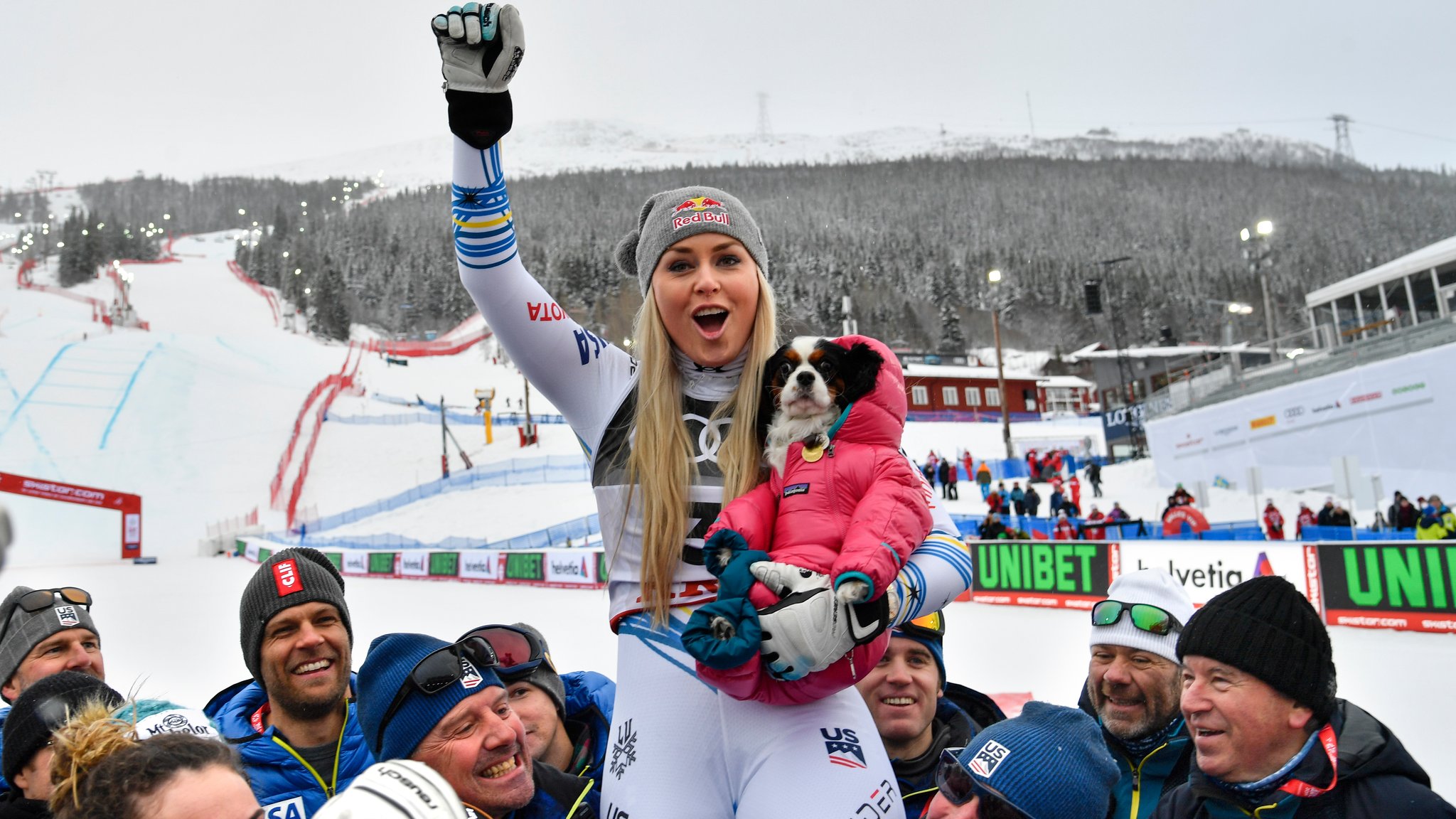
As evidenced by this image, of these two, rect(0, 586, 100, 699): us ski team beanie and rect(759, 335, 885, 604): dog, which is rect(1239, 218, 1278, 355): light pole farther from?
rect(0, 586, 100, 699): us ski team beanie

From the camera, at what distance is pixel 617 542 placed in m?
2.09

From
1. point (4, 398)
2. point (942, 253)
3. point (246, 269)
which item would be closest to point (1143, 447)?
point (4, 398)

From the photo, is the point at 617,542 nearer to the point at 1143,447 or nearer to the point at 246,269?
the point at 1143,447

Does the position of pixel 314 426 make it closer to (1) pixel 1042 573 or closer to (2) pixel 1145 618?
(1) pixel 1042 573

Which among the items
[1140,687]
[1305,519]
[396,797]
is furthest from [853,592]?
[1305,519]

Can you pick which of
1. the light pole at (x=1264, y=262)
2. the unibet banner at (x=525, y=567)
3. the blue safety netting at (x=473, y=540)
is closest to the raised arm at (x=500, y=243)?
the unibet banner at (x=525, y=567)

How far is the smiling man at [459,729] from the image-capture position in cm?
261

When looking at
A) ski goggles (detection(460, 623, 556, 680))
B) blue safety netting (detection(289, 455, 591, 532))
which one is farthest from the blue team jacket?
blue safety netting (detection(289, 455, 591, 532))

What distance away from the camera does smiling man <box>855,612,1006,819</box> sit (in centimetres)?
304

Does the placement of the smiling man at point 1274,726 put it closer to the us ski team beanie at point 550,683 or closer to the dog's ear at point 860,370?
the dog's ear at point 860,370

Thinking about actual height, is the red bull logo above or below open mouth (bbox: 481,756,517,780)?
above

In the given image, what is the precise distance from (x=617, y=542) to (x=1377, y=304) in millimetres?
37912

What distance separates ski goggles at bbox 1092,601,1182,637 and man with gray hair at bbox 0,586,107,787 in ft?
13.4

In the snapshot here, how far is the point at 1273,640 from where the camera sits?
237cm
